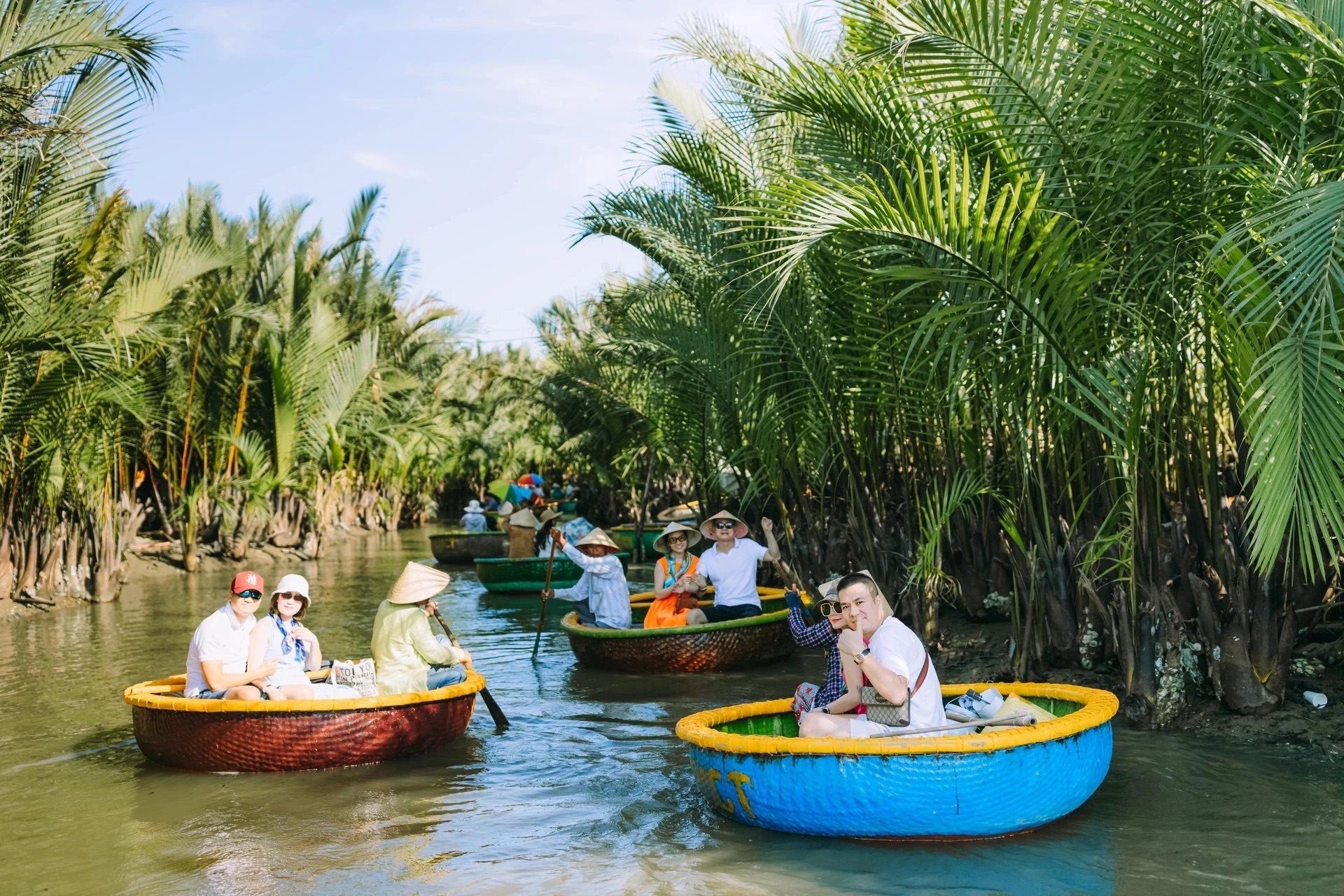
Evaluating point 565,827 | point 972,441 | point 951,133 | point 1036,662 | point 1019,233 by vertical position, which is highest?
point 951,133

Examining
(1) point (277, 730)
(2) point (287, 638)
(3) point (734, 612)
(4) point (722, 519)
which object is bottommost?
(1) point (277, 730)

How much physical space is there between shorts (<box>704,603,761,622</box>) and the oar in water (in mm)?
4583

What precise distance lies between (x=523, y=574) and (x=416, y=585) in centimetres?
873

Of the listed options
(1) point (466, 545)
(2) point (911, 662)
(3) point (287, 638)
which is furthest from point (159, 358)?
(2) point (911, 662)

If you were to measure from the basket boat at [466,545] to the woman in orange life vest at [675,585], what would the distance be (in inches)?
424

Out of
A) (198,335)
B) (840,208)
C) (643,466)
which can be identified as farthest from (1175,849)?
(643,466)

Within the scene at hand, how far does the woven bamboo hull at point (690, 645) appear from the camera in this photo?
10.0m

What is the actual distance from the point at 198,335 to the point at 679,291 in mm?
10059

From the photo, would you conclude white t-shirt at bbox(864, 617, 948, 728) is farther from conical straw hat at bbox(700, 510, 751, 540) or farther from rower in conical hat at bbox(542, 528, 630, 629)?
rower in conical hat at bbox(542, 528, 630, 629)

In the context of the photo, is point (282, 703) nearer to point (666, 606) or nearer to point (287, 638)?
point (287, 638)

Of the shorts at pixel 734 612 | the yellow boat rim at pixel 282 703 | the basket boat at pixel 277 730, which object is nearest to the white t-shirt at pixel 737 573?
the shorts at pixel 734 612

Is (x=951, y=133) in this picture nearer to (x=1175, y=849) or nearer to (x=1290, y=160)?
(x=1290, y=160)

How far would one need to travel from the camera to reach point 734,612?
10.6 metres

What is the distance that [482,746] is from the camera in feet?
26.2
